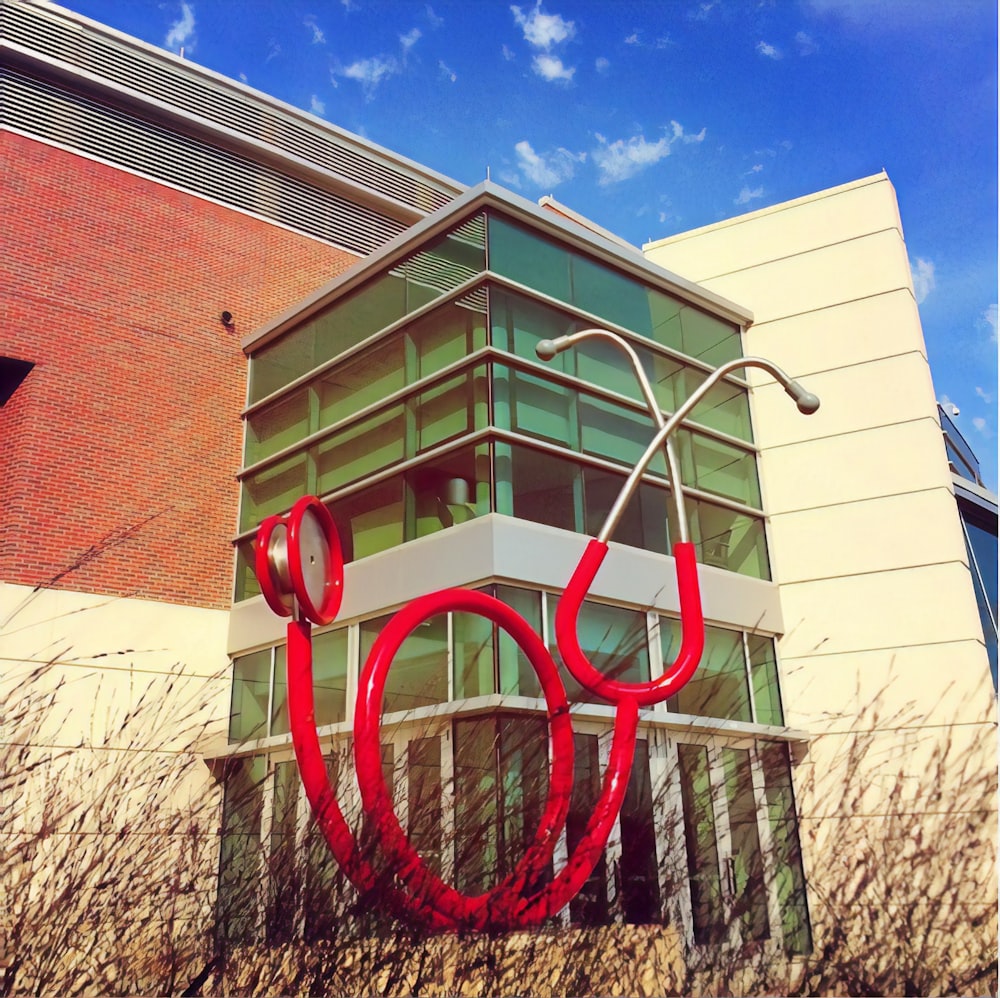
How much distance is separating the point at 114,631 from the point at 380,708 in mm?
9078

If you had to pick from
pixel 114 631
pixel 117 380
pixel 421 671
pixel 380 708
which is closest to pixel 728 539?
pixel 421 671

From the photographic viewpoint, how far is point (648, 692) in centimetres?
855

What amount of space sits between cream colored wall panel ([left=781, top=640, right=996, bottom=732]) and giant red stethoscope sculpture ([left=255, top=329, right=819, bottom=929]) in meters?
5.67

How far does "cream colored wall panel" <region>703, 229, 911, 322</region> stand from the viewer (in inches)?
642

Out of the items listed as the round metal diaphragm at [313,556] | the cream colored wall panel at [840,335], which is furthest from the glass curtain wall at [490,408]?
the round metal diaphragm at [313,556]

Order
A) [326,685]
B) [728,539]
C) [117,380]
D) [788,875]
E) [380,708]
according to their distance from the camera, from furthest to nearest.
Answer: [117,380] → [728,539] → [326,685] → [380,708] → [788,875]

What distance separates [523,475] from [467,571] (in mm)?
1461

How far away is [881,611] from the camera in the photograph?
48.2ft

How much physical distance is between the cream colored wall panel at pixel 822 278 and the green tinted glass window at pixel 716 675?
5.81 meters

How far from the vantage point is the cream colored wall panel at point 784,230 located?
54.9 feet

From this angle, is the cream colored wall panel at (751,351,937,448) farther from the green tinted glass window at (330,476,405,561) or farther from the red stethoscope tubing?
the red stethoscope tubing

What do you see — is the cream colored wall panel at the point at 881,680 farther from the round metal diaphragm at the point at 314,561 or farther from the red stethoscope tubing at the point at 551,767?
the round metal diaphragm at the point at 314,561

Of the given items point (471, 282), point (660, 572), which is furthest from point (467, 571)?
point (471, 282)

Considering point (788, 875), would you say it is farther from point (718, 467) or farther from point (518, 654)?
point (718, 467)
